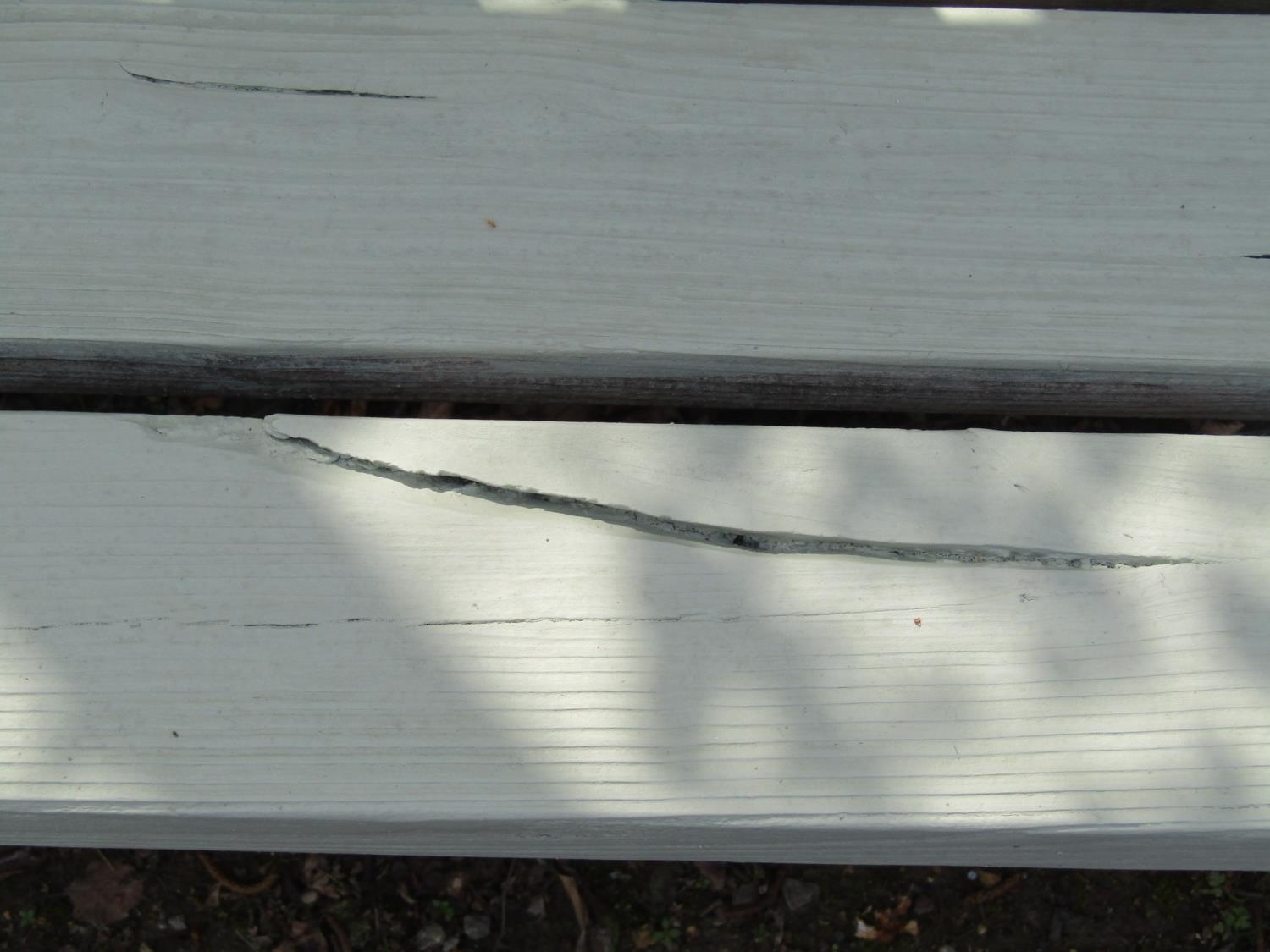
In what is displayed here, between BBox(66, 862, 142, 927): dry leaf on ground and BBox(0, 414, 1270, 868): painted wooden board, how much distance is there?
30.3 inches

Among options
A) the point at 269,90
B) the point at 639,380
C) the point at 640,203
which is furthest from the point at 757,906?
the point at 269,90

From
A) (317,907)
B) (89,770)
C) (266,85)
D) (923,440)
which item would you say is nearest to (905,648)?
(923,440)

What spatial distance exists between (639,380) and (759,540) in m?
0.24

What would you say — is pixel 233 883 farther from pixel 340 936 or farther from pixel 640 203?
pixel 640 203

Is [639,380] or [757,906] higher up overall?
A: [639,380]

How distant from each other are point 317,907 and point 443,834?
32.2 inches

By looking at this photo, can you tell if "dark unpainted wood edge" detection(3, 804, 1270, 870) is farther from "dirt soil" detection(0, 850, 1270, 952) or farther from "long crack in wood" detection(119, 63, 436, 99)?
"long crack in wood" detection(119, 63, 436, 99)

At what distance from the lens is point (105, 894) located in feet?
5.62

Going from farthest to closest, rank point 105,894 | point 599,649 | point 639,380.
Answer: point 105,894
point 639,380
point 599,649

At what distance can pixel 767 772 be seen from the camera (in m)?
1.01

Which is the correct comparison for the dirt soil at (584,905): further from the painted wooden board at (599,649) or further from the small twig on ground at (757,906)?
the painted wooden board at (599,649)

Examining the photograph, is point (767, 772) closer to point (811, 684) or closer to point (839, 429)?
point (811, 684)

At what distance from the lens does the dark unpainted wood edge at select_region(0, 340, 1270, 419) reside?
1.12 m

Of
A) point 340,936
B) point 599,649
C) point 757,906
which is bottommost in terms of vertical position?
point 340,936
